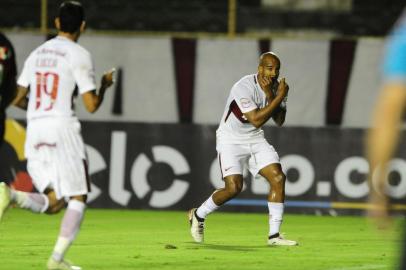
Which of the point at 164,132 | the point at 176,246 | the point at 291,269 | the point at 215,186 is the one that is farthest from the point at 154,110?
the point at 291,269

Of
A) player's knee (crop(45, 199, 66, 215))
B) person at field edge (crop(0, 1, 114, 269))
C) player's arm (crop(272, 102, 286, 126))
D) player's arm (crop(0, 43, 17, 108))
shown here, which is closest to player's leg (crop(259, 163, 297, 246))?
player's arm (crop(272, 102, 286, 126))

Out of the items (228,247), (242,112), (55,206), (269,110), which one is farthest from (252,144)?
(55,206)

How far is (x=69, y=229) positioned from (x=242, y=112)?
3.71 meters

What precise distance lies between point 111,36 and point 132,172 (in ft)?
6.40

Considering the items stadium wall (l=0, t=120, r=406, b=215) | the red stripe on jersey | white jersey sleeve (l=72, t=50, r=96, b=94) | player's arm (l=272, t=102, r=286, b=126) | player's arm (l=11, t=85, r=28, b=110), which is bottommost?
stadium wall (l=0, t=120, r=406, b=215)

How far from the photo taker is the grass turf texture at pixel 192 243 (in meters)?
9.28

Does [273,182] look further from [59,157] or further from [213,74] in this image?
[213,74]

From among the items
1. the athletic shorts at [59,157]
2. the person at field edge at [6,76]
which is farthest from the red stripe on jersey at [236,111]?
the athletic shorts at [59,157]

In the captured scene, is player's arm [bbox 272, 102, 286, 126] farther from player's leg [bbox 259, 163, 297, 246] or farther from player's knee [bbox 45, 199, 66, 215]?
player's knee [bbox 45, 199, 66, 215]

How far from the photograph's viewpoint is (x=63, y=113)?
26.4ft

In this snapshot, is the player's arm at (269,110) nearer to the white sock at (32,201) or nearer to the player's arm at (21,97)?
the player's arm at (21,97)

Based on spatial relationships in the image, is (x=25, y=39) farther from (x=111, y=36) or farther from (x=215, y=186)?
(x=215, y=186)

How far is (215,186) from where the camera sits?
1584 cm

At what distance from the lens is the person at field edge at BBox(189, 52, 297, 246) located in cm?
1094
